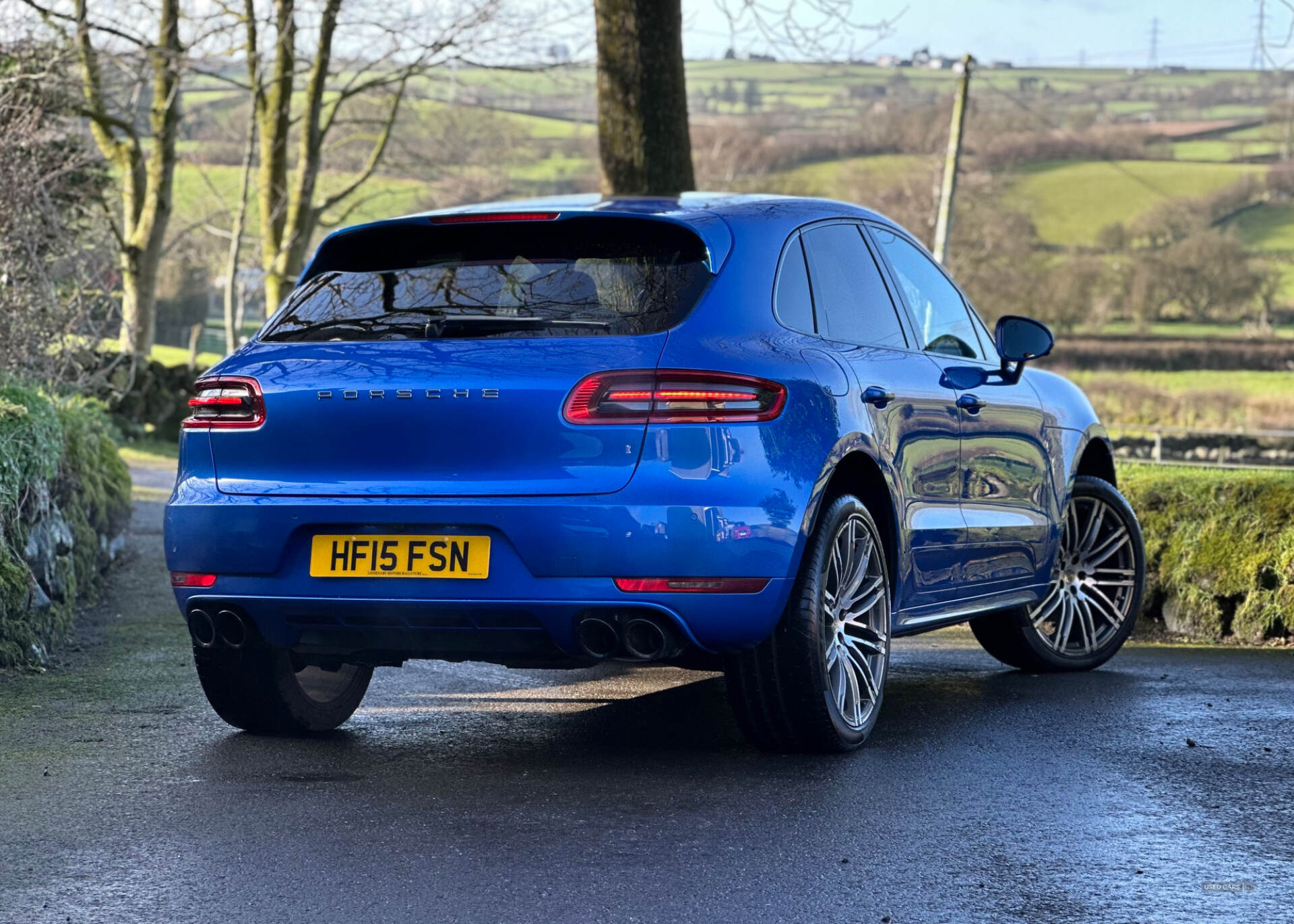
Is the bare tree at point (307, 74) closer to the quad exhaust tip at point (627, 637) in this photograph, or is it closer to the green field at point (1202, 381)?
the quad exhaust tip at point (627, 637)

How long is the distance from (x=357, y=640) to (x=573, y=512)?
2.79 ft

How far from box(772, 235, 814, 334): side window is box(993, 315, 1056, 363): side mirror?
5.03 feet

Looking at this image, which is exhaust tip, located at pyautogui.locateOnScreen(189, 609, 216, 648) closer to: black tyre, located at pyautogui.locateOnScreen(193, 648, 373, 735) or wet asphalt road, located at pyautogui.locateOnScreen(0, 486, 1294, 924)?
black tyre, located at pyautogui.locateOnScreen(193, 648, 373, 735)

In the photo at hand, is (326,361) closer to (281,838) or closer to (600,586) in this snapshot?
(600,586)

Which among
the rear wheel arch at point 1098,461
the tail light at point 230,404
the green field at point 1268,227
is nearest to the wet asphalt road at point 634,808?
the tail light at point 230,404

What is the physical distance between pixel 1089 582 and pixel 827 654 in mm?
2912

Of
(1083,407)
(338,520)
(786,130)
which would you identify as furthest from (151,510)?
(786,130)

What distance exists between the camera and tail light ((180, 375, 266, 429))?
17.2ft

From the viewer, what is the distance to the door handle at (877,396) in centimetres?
560

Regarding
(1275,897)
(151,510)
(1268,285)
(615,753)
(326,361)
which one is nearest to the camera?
(1275,897)

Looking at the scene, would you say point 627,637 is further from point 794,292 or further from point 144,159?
point 144,159

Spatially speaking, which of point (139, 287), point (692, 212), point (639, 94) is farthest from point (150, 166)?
point (692, 212)

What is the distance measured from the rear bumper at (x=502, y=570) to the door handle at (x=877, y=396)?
2.44 ft

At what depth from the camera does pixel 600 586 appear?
488 cm
